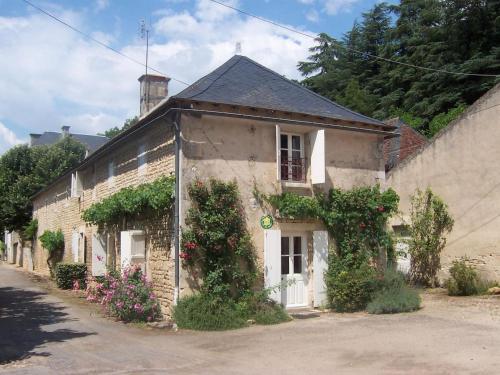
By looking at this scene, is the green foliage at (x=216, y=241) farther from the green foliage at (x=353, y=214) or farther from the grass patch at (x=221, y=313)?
the green foliage at (x=353, y=214)

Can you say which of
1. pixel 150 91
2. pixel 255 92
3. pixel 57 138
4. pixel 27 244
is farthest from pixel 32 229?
pixel 255 92

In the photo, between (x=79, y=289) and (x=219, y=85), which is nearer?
(x=219, y=85)

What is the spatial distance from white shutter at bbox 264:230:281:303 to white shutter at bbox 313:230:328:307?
1039 mm

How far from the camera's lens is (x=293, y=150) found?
12031 millimetres

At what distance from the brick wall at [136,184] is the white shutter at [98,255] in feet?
0.88

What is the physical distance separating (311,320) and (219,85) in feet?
17.8

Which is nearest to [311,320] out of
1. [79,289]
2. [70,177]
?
[79,289]

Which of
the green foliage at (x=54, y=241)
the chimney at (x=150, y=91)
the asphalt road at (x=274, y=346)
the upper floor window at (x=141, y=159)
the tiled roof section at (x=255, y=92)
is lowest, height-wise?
the asphalt road at (x=274, y=346)

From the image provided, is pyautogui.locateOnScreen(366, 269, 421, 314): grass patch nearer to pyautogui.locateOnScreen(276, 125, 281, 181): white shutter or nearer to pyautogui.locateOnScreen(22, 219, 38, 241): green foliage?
pyautogui.locateOnScreen(276, 125, 281, 181): white shutter

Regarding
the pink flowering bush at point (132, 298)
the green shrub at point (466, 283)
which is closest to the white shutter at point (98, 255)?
the pink flowering bush at point (132, 298)

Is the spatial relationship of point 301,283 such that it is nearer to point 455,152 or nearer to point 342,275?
point 342,275

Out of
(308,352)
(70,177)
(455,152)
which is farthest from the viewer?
(70,177)

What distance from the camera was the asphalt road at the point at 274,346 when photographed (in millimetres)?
6797

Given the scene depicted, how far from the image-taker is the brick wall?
1115 cm
